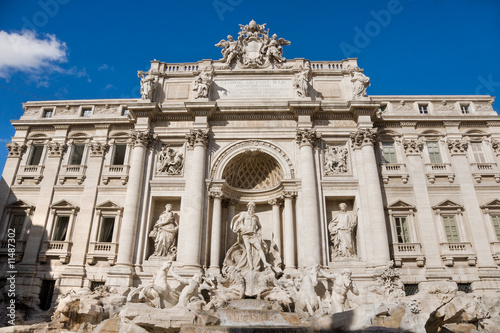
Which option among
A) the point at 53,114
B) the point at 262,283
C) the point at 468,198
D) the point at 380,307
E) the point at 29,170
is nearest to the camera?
the point at 380,307

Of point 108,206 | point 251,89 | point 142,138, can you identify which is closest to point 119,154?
point 142,138

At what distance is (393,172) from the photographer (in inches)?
845

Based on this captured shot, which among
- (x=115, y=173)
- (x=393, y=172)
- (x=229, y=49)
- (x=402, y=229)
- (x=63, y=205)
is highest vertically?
(x=229, y=49)

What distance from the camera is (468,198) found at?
2086 centimetres

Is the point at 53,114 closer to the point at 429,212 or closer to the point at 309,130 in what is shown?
the point at 309,130

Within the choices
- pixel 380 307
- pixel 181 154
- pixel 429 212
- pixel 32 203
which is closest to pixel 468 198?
pixel 429 212

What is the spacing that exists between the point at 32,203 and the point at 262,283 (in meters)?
15.3

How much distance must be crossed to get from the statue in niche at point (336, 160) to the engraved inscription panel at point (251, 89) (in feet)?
14.9

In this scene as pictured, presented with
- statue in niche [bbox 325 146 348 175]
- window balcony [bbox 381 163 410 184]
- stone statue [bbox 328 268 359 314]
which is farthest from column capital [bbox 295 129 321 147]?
stone statue [bbox 328 268 359 314]

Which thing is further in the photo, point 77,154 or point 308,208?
point 77,154

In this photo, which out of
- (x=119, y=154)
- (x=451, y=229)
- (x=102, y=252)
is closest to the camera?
(x=102, y=252)

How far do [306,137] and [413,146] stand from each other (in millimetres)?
7041

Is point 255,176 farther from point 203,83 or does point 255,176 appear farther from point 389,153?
point 389,153

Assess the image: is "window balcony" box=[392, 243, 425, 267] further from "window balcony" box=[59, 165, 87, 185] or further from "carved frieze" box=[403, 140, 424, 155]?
"window balcony" box=[59, 165, 87, 185]
